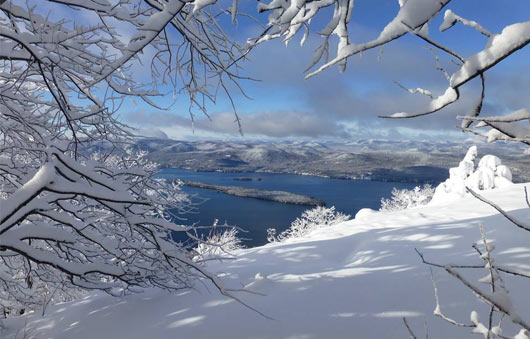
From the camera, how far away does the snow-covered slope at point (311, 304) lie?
8.20 ft

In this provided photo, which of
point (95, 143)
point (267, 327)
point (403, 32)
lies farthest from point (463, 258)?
point (95, 143)

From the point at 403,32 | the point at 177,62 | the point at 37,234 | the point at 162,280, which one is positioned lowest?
the point at 162,280

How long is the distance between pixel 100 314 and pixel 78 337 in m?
0.42

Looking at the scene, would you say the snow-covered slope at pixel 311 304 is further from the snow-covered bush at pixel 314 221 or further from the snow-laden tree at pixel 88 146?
the snow-covered bush at pixel 314 221

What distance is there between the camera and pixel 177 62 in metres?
2.74

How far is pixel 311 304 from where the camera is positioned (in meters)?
2.82

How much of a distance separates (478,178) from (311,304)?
71.8 ft

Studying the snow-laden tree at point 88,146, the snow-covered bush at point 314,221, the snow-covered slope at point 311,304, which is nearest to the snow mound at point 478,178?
the snow-covered bush at point 314,221

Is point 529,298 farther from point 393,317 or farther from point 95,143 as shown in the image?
point 95,143

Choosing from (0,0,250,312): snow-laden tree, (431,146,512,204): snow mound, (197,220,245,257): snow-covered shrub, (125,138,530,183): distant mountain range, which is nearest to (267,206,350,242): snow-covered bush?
(431,146,512,204): snow mound

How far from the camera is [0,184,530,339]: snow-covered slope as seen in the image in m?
2.50

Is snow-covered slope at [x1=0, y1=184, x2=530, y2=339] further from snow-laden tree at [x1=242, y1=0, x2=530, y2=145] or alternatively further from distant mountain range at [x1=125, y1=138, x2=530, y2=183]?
distant mountain range at [x1=125, y1=138, x2=530, y2=183]

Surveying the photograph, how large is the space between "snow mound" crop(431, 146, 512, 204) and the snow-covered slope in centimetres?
1685

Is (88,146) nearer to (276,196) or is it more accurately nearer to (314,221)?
(314,221)
